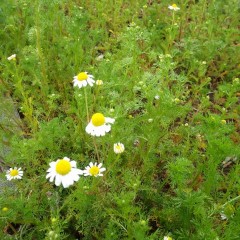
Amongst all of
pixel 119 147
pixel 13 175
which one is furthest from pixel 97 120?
pixel 13 175

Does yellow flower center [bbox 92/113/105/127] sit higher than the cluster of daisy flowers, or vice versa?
yellow flower center [bbox 92/113/105/127]

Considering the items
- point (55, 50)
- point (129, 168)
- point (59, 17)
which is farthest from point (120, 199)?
point (59, 17)

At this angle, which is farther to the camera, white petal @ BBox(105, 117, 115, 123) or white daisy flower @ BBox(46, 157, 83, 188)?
white petal @ BBox(105, 117, 115, 123)

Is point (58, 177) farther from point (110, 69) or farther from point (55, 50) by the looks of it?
point (55, 50)

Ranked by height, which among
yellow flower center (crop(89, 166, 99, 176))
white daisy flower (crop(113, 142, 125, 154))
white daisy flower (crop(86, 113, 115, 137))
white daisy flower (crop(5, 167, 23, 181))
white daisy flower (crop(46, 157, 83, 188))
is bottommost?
white daisy flower (crop(46, 157, 83, 188))

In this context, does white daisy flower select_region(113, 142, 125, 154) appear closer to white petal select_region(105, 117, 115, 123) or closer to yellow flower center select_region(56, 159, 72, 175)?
white petal select_region(105, 117, 115, 123)

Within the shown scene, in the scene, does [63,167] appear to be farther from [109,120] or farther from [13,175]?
[13,175]

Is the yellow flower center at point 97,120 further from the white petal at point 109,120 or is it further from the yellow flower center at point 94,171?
the yellow flower center at point 94,171

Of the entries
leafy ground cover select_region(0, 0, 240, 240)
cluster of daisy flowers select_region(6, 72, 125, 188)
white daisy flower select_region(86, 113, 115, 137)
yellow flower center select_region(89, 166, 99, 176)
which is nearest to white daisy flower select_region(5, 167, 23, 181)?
leafy ground cover select_region(0, 0, 240, 240)
